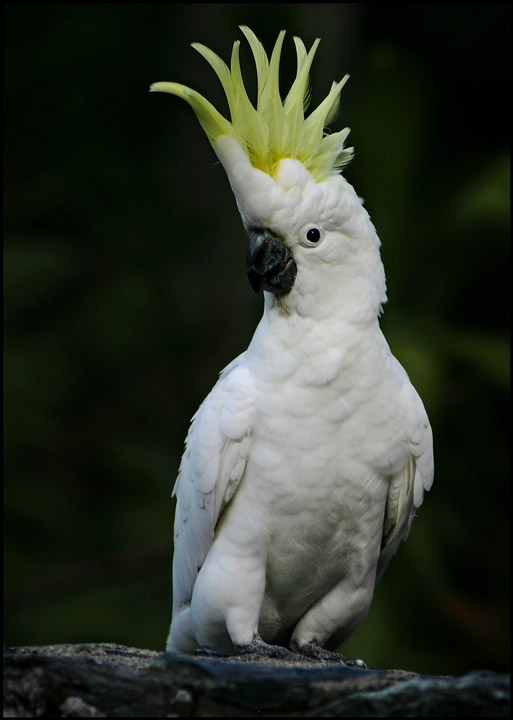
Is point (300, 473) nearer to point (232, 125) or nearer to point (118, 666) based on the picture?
point (118, 666)

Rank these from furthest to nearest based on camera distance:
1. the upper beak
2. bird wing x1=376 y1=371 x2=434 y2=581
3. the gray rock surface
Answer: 1. bird wing x1=376 y1=371 x2=434 y2=581
2. the upper beak
3. the gray rock surface

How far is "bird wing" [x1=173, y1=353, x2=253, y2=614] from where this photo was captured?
231cm

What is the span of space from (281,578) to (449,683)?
2.74 ft

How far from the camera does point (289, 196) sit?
88.2 inches

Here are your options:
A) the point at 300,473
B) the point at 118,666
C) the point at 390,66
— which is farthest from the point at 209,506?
the point at 390,66

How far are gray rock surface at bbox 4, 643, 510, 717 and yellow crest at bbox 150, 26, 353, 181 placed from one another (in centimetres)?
118

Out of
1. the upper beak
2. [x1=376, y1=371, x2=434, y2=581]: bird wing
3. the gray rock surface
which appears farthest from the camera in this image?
[x1=376, y1=371, x2=434, y2=581]: bird wing

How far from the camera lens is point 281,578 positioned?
2389mm

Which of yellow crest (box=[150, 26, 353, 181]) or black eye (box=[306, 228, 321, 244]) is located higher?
yellow crest (box=[150, 26, 353, 181])

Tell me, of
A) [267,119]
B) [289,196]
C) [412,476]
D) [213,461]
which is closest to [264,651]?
[213,461]

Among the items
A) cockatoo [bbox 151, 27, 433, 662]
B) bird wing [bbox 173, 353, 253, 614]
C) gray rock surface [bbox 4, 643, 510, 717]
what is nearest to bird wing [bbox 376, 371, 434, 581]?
cockatoo [bbox 151, 27, 433, 662]

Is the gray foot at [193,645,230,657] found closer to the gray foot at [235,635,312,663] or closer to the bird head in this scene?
the gray foot at [235,635,312,663]

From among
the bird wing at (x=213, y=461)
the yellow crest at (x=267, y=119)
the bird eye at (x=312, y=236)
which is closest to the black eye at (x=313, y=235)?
the bird eye at (x=312, y=236)

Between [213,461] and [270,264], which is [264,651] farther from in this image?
[270,264]
